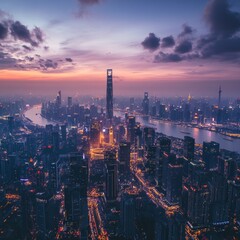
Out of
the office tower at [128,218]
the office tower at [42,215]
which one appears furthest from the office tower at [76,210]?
the office tower at [128,218]

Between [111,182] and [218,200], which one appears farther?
[111,182]

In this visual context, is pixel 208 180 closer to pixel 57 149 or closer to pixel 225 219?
pixel 225 219

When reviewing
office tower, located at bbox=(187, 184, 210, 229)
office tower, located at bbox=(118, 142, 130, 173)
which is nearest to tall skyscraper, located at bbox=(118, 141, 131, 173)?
office tower, located at bbox=(118, 142, 130, 173)

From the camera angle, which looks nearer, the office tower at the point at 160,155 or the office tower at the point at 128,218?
the office tower at the point at 128,218

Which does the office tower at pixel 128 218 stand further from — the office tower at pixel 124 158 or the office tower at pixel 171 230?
the office tower at pixel 124 158

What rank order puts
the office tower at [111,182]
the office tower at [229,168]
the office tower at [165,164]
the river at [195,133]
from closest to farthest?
the office tower at [111,182], the office tower at [165,164], the office tower at [229,168], the river at [195,133]

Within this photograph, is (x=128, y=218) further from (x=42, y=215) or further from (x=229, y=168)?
(x=229, y=168)

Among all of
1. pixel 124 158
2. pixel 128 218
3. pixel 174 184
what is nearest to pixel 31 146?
pixel 124 158

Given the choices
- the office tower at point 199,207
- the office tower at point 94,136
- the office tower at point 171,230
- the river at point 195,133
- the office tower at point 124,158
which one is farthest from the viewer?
the river at point 195,133
